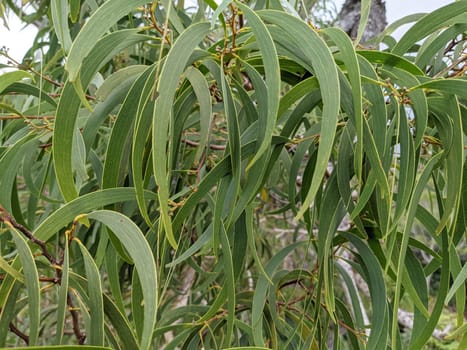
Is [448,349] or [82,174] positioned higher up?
[82,174]

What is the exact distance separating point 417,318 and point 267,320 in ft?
0.62

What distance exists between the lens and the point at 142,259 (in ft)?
1.33

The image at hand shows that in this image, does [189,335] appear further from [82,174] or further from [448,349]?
[448,349]

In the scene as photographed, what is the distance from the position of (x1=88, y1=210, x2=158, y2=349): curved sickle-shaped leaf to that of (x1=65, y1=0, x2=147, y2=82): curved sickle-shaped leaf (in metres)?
0.11

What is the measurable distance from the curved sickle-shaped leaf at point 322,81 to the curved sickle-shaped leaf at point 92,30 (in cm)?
12

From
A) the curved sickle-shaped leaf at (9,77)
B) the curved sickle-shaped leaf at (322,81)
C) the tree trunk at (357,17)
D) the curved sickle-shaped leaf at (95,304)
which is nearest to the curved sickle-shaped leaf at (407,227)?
the curved sickle-shaped leaf at (322,81)

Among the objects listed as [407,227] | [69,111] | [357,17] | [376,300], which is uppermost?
[357,17]

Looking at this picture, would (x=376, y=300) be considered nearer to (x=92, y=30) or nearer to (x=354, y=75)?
(x=354, y=75)

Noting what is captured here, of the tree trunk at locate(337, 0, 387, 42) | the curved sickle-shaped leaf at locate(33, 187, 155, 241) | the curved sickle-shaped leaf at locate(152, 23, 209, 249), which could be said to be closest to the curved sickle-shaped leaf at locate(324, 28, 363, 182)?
the curved sickle-shaped leaf at locate(152, 23, 209, 249)

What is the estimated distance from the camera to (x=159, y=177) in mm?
393

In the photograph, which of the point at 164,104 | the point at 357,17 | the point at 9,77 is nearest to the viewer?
the point at 164,104

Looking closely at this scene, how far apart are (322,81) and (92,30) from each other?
16cm

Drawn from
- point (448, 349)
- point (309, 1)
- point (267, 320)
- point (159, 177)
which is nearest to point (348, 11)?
point (309, 1)

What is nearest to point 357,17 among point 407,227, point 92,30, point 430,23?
point 430,23
